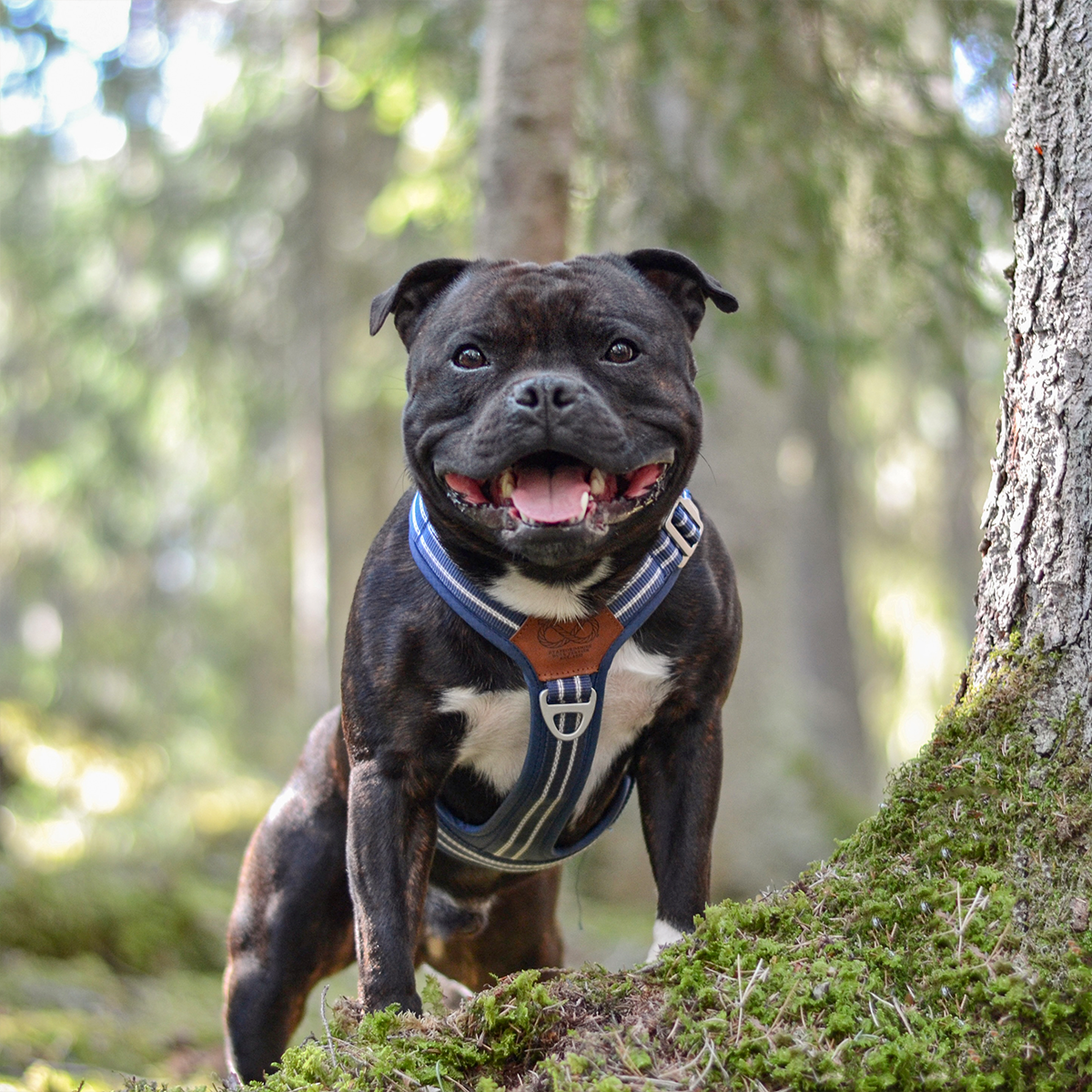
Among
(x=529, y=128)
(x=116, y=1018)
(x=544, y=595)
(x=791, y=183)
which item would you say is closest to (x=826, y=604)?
(x=791, y=183)

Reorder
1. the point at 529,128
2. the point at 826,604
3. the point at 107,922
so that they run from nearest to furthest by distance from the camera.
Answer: the point at 529,128 < the point at 107,922 < the point at 826,604

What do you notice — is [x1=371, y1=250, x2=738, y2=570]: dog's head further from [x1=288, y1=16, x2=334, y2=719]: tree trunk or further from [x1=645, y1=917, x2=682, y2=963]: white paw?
[x1=288, y1=16, x2=334, y2=719]: tree trunk

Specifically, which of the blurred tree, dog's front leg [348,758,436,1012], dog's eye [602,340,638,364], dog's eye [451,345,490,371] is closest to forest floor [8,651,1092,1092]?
dog's front leg [348,758,436,1012]

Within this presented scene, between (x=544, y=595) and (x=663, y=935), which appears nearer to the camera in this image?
(x=663, y=935)

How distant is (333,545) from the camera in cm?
1141

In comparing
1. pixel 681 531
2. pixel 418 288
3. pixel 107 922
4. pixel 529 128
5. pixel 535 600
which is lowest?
pixel 107 922

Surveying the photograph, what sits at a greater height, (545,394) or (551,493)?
(545,394)

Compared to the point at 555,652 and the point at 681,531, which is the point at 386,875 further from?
the point at 681,531

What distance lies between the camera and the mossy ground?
2201mm

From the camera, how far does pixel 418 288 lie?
333 cm

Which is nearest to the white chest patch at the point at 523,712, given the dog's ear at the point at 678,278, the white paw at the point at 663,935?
the white paw at the point at 663,935

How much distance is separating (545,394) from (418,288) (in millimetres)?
786

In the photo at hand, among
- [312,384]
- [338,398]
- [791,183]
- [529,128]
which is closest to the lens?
[529,128]

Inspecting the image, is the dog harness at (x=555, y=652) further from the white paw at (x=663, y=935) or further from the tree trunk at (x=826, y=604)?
the tree trunk at (x=826, y=604)
